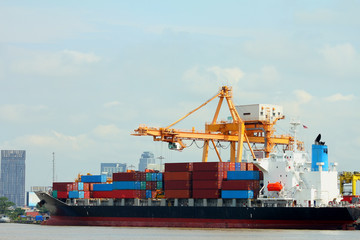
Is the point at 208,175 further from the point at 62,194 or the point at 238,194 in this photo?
the point at 62,194

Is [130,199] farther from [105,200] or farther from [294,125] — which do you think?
[294,125]

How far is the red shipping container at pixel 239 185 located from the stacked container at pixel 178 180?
3.65 m

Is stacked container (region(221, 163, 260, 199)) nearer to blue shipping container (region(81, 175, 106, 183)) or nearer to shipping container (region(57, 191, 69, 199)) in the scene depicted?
blue shipping container (region(81, 175, 106, 183))

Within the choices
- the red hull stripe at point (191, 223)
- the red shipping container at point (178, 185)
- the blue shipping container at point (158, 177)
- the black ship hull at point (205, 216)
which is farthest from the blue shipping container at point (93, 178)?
the red shipping container at point (178, 185)

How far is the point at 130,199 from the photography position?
73812 millimetres

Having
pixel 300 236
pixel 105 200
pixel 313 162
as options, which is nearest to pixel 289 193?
pixel 313 162

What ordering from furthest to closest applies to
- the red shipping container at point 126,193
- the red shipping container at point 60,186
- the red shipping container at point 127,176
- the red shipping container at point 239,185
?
the red shipping container at point 60,186, the red shipping container at point 127,176, the red shipping container at point 126,193, the red shipping container at point 239,185

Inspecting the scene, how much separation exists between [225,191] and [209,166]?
2.66m

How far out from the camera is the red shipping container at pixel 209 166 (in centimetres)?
6619

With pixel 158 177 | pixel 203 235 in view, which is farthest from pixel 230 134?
pixel 203 235

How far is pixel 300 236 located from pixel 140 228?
18862 millimetres

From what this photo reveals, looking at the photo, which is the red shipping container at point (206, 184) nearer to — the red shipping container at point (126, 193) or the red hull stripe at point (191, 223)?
the red hull stripe at point (191, 223)

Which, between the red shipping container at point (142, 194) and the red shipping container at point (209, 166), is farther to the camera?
the red shipping container at point (142, 194)

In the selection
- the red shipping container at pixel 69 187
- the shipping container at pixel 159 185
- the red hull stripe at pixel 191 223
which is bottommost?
the red hull stripe at pixel 191 223
